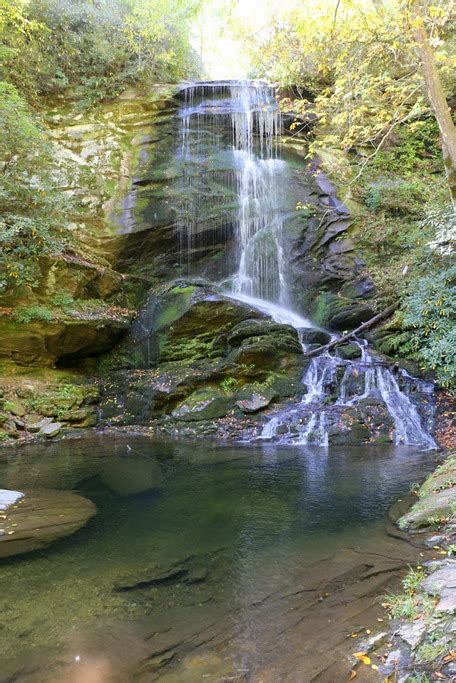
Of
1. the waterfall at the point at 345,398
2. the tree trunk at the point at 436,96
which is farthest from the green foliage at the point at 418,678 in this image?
the waterfall at the point at 345,398

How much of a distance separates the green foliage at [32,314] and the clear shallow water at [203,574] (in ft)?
18.4

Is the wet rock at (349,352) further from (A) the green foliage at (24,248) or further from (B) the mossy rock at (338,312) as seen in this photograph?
(A) the green foliage at (24,248)

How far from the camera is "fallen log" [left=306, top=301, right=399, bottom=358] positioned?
1248 centimetres

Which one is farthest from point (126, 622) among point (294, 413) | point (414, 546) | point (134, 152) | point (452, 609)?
point (134, 152)

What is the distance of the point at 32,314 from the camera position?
1181 centimetres

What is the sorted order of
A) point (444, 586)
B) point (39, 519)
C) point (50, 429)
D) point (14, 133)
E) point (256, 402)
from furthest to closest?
1. point (14, 133)
2. point (256, 402)
3. point (50, 429)
4. point (39, 519)
5. point (444, 586)

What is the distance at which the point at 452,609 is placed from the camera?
2414 millimetres

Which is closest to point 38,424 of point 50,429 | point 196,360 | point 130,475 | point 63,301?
point 50,429

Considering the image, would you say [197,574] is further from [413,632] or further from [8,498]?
[8,498]

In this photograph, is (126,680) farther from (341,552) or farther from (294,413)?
(294,413)

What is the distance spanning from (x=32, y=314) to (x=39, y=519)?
819 cm

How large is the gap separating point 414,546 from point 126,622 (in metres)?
2.62

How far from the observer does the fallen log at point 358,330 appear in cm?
1248

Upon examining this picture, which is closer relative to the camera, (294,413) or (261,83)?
(294,413)
